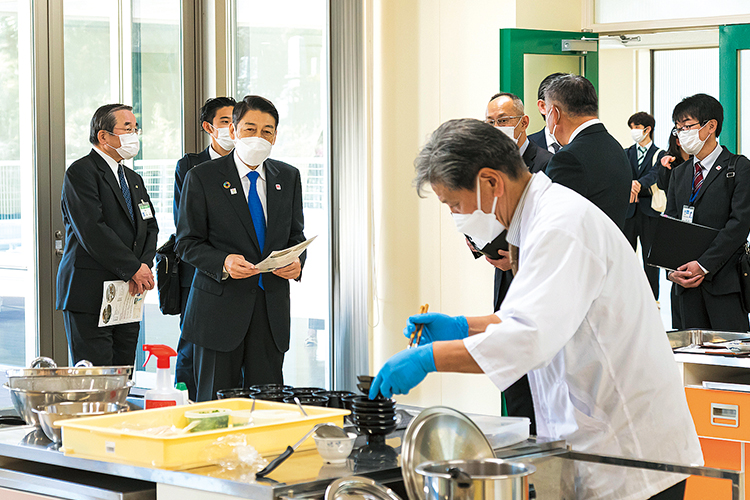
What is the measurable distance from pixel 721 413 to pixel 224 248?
190 centimetres

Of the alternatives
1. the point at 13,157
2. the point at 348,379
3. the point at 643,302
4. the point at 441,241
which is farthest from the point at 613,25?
the point at 643,302

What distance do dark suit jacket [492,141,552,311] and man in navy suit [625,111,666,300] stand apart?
6.64 ft

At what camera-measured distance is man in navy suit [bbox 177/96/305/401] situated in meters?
3.20

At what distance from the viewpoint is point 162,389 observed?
6.71 ft

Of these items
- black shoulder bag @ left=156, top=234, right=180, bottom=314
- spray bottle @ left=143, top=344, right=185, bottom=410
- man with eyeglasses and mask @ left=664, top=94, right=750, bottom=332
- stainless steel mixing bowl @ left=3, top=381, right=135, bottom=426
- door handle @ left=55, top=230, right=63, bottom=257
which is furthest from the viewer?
door handle @ left=55, top=230, right=63, bottom=257

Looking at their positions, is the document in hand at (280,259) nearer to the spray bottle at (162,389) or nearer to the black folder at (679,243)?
the spray bottle at (162,389)

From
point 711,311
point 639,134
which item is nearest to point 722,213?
point 711,311

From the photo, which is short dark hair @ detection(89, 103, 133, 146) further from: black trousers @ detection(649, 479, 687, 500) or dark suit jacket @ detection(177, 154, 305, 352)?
black trousers @ detection(649, 479, 687, 500)

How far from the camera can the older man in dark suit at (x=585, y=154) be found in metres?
3.03

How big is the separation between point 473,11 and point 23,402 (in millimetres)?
3820

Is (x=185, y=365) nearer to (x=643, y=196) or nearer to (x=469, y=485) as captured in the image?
(x=469, y=485)

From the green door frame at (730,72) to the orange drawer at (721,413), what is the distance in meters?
2.58

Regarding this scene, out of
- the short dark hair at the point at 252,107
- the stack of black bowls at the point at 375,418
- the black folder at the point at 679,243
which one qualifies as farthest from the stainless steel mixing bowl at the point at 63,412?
the black folder at the point at 679,243

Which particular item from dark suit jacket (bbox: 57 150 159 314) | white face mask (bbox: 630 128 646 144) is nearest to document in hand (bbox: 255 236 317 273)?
dark suit jacket (bbox: 57 150 159 314)
